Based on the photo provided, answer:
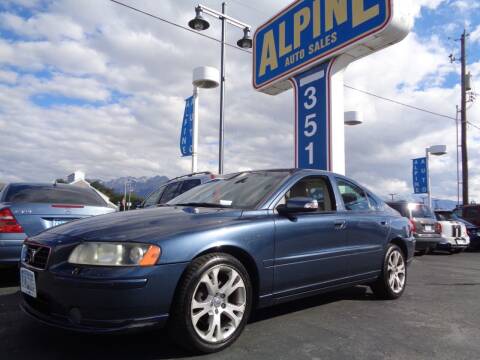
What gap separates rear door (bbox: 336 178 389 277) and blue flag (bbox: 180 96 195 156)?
29.5 feet

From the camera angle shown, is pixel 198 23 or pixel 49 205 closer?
pixel 49 205

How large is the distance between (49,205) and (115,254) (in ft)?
9.84

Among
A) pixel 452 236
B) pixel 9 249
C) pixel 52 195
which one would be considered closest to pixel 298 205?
pixel 9 249

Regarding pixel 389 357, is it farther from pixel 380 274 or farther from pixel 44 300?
pixel 44 300

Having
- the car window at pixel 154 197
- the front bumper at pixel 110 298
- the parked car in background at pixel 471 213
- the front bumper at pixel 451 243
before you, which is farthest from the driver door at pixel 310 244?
the parked car in background at pixel 471 213

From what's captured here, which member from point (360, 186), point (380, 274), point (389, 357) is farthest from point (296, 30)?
point (389, 357)

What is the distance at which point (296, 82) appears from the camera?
9562 mm

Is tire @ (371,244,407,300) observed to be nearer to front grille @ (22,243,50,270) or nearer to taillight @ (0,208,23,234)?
front grille @ (22,243,50,270)

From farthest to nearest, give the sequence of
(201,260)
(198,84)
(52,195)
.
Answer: (198,84) < (52,195) < (201,260)

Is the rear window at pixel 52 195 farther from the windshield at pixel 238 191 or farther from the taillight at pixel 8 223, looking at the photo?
the windshield at pixel 238 191

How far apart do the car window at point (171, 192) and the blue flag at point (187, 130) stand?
478 centimetres

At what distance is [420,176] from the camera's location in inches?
855

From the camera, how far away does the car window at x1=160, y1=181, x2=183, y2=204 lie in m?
8.21

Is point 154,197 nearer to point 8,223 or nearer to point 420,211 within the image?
point 8,223
